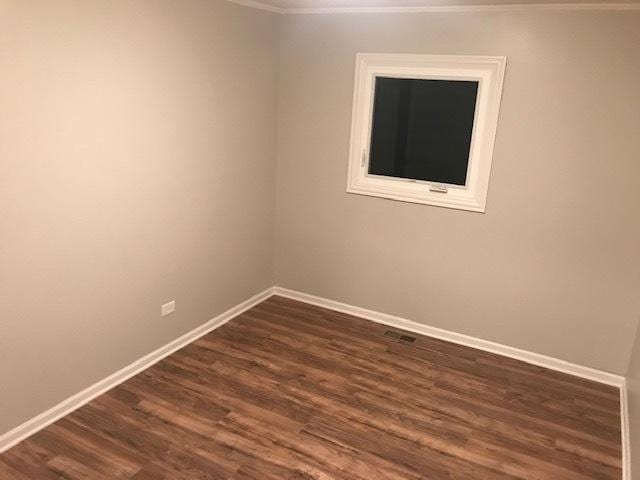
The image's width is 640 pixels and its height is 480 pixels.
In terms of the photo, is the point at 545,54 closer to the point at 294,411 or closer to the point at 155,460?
the point at 294,411

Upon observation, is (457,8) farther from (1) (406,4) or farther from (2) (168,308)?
(2) (168,308)

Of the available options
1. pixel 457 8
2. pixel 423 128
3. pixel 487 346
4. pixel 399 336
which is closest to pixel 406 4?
pixel 457 8

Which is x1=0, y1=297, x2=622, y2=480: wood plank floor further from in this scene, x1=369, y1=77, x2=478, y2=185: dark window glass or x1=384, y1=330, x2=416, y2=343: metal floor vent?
x1=369, y1=77, x2=478, y2=185: dark window glass

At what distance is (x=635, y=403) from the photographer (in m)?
2.76

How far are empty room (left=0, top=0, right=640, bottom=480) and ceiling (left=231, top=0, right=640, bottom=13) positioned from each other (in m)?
0.03

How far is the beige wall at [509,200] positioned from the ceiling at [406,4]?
0.06m

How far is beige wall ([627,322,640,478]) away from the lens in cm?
237

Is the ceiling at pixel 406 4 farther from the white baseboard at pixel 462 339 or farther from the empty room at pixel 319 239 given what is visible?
the white baseboard at pixel 462 339

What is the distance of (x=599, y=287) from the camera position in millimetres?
3305

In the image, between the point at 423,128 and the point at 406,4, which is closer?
the point at 406,4

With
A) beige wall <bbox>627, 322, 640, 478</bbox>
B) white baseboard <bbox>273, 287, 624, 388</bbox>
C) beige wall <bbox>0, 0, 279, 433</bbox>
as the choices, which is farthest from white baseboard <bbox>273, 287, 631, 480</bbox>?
beige wall <bbox>0, 0, 279, 433</bbox>

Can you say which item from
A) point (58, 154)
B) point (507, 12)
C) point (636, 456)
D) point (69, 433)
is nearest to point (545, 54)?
point (507, 12)

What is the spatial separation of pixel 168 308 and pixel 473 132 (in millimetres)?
2437

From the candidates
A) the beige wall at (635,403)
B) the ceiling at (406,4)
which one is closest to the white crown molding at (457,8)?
the ceiling at (406,4)
